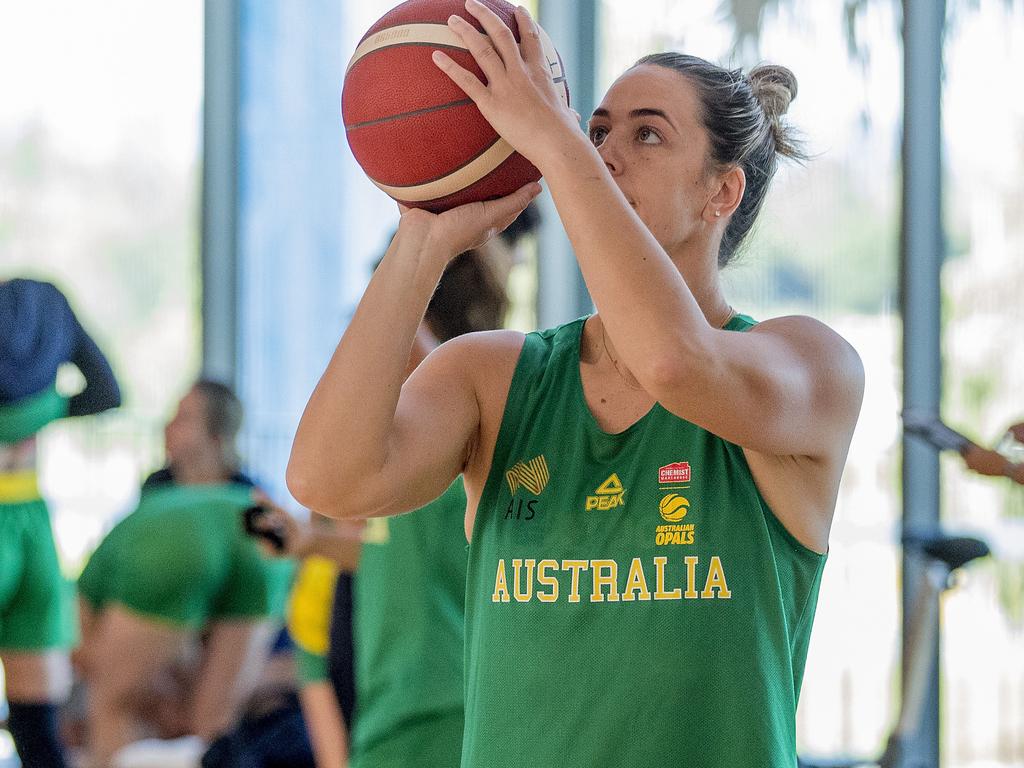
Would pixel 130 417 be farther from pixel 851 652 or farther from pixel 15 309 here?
pixel 851 652

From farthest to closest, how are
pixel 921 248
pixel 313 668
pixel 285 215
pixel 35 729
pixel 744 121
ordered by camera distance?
pixel 285 215 → pixel 921 248 → pixel 35 729 → pixel 313 668 → pixel 744 121

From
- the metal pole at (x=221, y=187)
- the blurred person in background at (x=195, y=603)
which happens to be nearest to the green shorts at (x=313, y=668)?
the blurred person in background at (x=195, y=603)

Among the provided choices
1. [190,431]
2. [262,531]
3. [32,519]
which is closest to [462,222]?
[262,531]

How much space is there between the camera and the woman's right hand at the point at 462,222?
1281 millimetres

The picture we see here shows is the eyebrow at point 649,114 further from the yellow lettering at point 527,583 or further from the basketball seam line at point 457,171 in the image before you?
the yellow lettering at point 527,583

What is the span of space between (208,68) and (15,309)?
1.82 m

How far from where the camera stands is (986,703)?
147 inches

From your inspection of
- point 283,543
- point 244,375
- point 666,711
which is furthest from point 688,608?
point 244,375

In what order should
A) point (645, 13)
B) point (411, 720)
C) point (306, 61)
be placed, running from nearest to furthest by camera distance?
point (411, 720)
point (645, 13)
point (306, 61)

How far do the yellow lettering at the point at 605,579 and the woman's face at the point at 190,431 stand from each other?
3.08m

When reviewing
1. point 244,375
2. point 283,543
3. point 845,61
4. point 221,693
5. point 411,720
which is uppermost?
point 845,61

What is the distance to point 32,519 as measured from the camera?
3.57 m

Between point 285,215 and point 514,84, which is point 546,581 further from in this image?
point 285,215

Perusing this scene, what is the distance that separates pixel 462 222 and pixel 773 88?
1.44 feet
